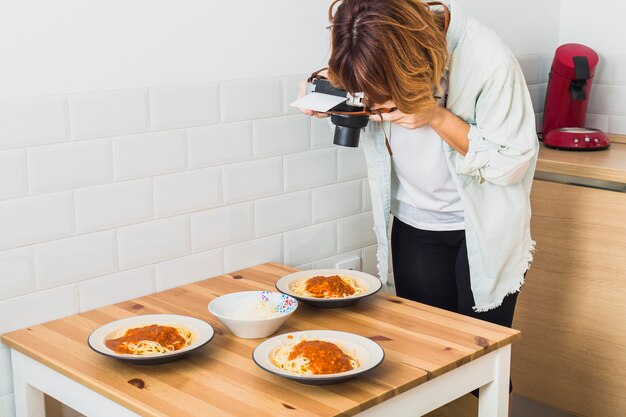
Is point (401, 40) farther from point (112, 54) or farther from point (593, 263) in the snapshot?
point (593, 263)

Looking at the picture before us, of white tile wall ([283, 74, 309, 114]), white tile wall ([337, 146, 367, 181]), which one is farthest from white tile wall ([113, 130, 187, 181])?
white tile wall ([337, 146, 367, 181])

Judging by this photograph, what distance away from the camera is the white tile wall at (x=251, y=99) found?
6.68 feet

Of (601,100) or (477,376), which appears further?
(601,100)

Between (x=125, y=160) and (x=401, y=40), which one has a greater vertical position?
(x=401, y=40)

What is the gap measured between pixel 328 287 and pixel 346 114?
0.39 meters

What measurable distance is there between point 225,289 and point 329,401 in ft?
2.20

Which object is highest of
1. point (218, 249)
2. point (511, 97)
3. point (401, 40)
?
point (401, 40)

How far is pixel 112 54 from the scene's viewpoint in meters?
1.79

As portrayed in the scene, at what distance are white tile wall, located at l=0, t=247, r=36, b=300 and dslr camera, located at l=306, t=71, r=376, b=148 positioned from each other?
28.7 inches

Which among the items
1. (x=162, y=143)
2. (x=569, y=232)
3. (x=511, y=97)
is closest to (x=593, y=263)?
(x=569, y=232)

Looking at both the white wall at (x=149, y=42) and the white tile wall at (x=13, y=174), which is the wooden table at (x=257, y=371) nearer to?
the white tile wall at (x=13, y=174)

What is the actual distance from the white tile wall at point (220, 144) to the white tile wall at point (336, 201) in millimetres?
299

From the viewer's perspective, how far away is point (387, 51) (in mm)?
1596

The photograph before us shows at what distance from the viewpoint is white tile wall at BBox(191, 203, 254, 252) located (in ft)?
6.71
